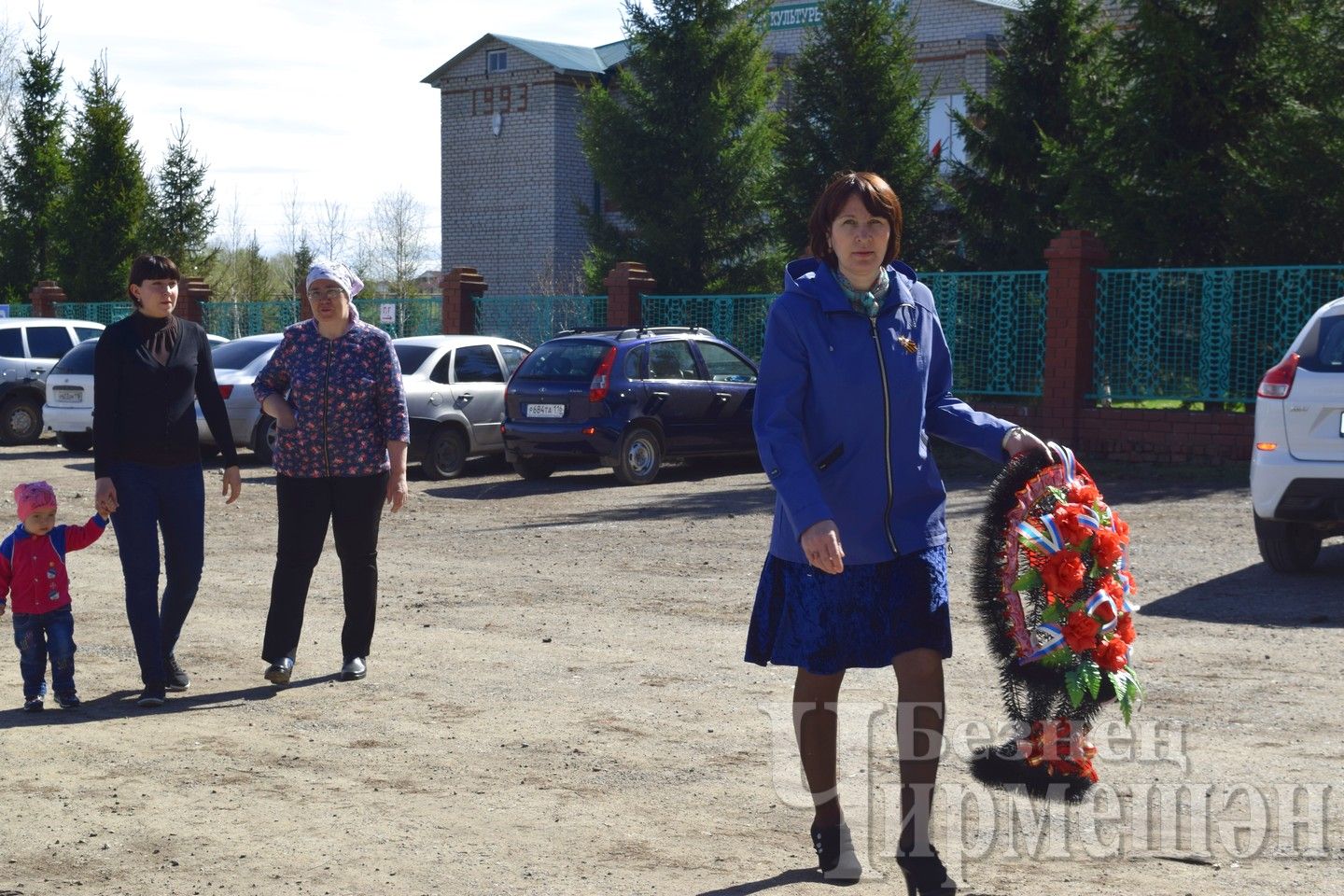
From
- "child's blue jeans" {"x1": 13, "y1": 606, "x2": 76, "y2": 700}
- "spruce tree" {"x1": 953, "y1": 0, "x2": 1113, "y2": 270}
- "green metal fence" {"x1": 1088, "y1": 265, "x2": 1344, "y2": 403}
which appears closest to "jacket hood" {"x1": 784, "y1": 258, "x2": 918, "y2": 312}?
"child's blue jeans" {"x1": 13, "y1": 606, "x2": 76, "y2": 700}

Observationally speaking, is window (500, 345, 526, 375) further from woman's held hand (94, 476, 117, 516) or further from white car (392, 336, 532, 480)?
woman's held hand (94, 476, 117, 516)

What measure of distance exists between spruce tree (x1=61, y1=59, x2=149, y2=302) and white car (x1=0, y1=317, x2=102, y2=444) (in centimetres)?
1658

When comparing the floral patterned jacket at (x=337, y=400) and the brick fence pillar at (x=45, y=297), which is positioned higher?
the brick fence pillar at (x=45, y=297)

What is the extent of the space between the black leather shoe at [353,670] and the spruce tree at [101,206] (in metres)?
33.9

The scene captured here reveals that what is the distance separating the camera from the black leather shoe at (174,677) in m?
6.95

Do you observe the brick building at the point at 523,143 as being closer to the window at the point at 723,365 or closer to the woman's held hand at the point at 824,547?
the window at the point at 723,365

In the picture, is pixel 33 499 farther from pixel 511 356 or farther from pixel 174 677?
pixel 511 356

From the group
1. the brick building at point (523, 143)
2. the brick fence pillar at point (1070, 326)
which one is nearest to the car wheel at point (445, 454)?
the brick fence pillar at point (1070, 326)

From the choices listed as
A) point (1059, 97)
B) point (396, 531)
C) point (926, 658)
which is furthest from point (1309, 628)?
→ point (1059, 97)

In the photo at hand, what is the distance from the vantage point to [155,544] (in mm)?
6777

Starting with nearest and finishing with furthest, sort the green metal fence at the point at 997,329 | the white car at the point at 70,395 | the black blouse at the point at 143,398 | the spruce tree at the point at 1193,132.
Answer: the black blouse at the point at 143,398
the spruce tree at the point at 1193,132
the green metal fence at the point at 997,329
the white car at the point at 70,395

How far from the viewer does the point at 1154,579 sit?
33.4 ft

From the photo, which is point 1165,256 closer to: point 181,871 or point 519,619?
point 519,619

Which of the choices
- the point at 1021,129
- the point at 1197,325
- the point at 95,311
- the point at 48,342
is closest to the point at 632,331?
the point at 1197,325
